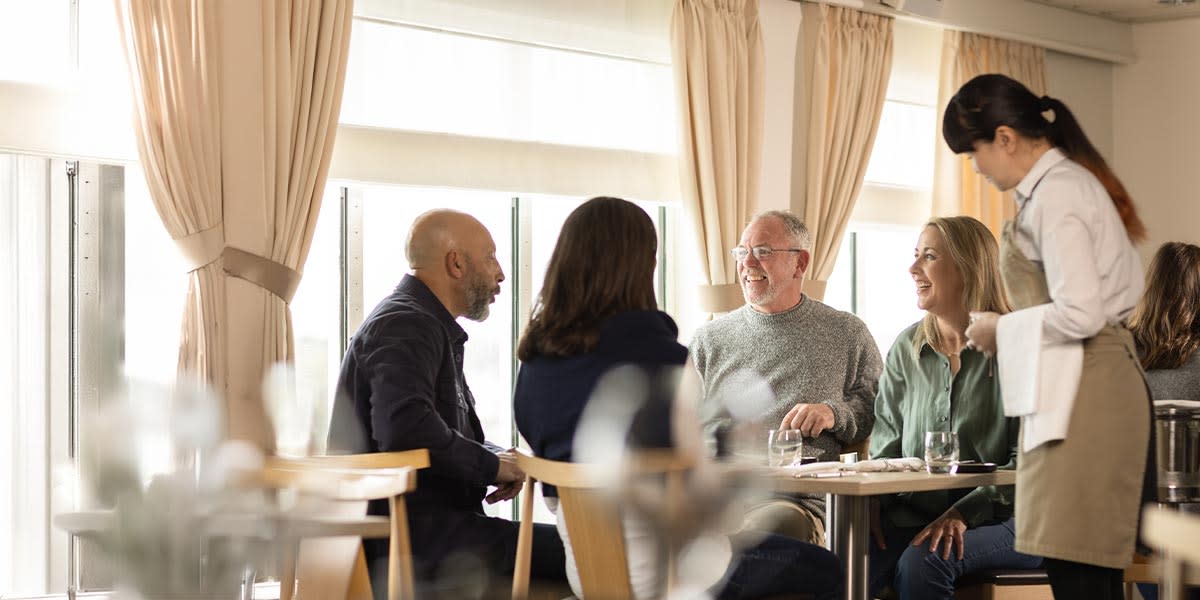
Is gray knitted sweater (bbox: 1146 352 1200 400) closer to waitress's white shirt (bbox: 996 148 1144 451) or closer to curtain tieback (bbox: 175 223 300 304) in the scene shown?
waitress's white shirt (bbox: 996 148 1144 451)

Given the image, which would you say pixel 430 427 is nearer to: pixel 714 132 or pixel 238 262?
pixel 238 262

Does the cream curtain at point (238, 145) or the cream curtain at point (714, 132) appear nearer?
the cream curtain at point (238, 145)

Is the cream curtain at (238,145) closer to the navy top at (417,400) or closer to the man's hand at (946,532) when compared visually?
the navy top at (417,400)

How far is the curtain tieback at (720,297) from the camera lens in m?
6.11

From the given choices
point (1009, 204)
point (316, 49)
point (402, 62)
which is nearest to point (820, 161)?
point (1009, 204)

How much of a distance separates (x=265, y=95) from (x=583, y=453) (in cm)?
452

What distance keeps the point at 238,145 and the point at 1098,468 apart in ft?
11.5

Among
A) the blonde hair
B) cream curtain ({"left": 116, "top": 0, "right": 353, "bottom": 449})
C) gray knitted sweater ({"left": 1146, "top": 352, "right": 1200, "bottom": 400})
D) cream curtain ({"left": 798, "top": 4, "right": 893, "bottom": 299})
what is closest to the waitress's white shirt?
the blonde hair

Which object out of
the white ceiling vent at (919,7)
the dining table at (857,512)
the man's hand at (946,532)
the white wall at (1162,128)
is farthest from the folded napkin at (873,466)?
the white wall at (1162,128)

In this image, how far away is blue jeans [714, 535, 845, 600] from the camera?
9.23 feet

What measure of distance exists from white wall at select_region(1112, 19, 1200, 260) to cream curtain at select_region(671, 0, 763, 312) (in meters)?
3.27

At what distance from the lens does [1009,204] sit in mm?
7492

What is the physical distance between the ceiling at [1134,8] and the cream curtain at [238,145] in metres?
4.90

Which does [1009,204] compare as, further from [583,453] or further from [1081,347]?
[583,453]
